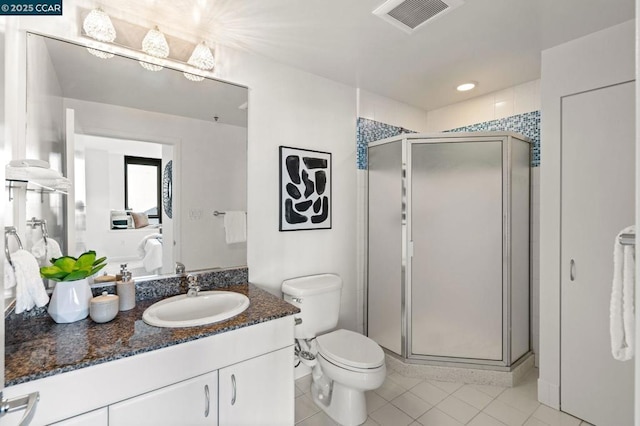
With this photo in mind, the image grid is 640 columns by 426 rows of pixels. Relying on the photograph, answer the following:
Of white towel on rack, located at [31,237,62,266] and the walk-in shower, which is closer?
white towel on rack, located at [31,237,62,266]

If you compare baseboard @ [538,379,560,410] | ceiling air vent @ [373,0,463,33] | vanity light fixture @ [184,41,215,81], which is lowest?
baseboard @ [538,379,560,410]

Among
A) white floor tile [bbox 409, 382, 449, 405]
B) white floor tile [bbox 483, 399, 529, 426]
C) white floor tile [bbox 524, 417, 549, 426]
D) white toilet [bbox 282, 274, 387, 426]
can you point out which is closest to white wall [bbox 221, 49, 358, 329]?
white toilet [bbox 282, 274, 387, 426]

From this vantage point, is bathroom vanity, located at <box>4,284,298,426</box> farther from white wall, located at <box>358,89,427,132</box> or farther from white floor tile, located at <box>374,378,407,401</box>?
white wall, located at <box>358,89,427,132</box>

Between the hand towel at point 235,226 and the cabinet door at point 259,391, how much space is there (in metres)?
0.81

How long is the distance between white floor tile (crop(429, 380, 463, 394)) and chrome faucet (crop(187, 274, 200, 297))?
6.07 feet

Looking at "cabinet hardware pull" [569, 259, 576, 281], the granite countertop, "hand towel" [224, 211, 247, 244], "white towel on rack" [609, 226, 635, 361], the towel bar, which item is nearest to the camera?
the towel bar

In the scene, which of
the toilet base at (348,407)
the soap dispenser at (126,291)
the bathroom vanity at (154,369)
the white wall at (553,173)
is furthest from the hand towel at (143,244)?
the white wall at (553,173)

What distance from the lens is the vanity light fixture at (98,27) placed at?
1476 millimetres

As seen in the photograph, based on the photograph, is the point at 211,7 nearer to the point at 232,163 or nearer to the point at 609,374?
the point at 232,163

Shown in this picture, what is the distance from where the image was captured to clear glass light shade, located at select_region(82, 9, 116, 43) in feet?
4.84

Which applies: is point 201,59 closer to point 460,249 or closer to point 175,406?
point 175,406

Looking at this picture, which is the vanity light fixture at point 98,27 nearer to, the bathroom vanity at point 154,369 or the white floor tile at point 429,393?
the bathroom vanity at point 154,369

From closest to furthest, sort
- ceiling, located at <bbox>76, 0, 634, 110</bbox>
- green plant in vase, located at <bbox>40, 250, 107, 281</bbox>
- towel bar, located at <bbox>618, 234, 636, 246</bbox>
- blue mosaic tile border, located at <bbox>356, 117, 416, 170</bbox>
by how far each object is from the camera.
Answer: towel bar, located at <bbox>618, 234, 636, 246</bbox> < green plant in vase, located at <bbox>40, 250, 107, 281</bbox> < ceiling, located at <bbox>76, 0, 634, 110</bbox> < blue mosaic tile border, located at <bbox>356, 117, 416, 170</bbox>

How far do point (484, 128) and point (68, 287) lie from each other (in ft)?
10.5
